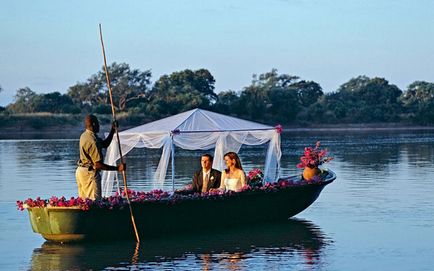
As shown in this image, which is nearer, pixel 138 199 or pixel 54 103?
pixel 138 199

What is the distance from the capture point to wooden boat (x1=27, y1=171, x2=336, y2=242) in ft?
48.3

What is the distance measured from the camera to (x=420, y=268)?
12844 millimetres

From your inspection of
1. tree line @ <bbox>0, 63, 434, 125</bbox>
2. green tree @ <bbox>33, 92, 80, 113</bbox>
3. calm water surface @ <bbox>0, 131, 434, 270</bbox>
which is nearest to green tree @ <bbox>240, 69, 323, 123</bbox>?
tree line @ <bbox>0, 63, 434, 125</bbox>

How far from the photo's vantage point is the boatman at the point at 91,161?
583 inches

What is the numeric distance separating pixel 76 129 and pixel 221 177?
2561 inches

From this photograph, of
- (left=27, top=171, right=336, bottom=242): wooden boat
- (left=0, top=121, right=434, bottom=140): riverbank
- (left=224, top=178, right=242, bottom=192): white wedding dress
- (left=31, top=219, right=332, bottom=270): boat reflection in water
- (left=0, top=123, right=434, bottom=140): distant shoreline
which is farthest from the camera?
(left=0, top=123, right=434, bottom=140): distant shoreline

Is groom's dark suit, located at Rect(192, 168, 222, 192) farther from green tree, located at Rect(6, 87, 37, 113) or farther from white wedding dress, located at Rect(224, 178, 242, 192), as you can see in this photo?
green tree, located at Rect(6, 87, 37, 113)

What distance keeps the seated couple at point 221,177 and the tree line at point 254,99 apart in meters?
62.5

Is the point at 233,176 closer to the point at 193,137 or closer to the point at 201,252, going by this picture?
the point at 193,137

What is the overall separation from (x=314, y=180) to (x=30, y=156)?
2734 centimetres

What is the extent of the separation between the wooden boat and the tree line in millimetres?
62170

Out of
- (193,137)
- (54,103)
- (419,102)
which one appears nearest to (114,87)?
(54,103)

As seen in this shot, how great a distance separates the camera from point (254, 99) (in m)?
85.4

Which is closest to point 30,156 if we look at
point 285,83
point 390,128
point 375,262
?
point 375,262
